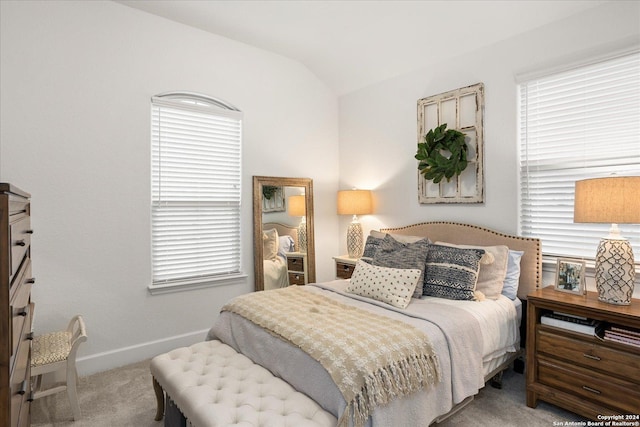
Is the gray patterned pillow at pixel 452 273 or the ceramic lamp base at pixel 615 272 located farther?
the gray patterned pillow at pixel 452 273

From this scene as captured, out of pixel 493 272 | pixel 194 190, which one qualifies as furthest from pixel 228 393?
pixel 194 190

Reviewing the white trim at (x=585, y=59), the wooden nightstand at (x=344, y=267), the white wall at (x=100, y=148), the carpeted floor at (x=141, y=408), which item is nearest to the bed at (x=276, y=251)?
the white wall at (x=100, y=148)

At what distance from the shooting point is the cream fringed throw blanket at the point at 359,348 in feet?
5.25

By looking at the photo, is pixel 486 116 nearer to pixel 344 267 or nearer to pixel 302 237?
pixel 344 267

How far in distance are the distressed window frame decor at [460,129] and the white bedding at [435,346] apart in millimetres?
1073

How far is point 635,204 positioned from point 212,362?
2544 mm

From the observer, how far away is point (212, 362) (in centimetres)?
205

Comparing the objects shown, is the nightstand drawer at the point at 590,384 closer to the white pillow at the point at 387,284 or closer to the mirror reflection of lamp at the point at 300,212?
the white pillow at the point at 387,284

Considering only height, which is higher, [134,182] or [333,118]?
[333,118]

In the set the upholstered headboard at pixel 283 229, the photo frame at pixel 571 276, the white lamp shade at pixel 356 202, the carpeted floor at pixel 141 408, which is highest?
the white lamp shade at pixel 356 202

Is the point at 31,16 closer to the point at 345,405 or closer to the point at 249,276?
the point at 249,276

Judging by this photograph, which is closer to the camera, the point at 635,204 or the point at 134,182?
the point at 635,204

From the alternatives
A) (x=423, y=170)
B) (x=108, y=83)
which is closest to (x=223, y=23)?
(x=108, y=83)

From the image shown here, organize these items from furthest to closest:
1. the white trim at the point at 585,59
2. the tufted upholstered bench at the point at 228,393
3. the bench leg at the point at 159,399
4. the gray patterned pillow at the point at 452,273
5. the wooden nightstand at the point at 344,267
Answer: the wooden nightstand at the point at 344,267, the gray patterned pillow at the point at 452,273, the white trim at the point at 585,59, the bench leg at the point at 159,399, the tufted upholstered bench at the point at 228,393
